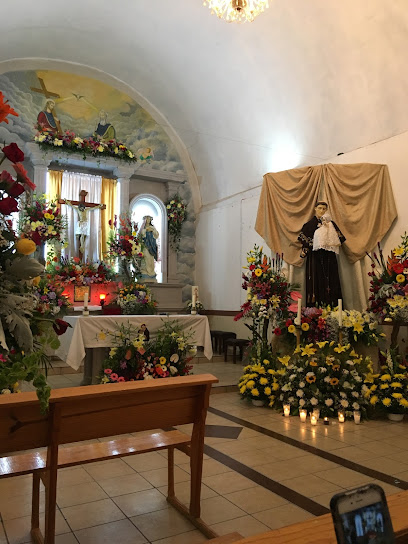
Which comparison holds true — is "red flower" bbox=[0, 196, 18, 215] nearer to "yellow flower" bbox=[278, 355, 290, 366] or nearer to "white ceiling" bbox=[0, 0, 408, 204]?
"yellow flower" bbox=[278, 355, 290, 366]

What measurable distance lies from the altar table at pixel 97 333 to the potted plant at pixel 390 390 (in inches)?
89.9

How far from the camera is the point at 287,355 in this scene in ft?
20.9

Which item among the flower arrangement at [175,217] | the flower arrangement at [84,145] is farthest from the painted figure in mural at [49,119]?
the flower arrangement at [175,217]

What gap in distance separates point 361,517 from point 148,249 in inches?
419

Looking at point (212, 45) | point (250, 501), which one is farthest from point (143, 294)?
point (250, 501)

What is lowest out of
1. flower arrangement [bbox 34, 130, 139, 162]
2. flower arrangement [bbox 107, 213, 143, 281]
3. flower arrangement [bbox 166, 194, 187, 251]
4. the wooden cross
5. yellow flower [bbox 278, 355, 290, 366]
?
yellow flower [bbox 278, 355, 290, 366]

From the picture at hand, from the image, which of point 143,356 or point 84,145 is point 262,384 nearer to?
point 143,356

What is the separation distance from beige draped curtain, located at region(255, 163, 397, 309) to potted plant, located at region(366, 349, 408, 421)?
1.84 metres

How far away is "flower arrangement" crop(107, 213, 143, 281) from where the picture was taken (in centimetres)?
1070

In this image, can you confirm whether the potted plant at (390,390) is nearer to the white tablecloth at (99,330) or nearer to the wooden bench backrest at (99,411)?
the white tablecloth at (99,330)

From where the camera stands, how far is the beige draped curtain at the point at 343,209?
284 inches

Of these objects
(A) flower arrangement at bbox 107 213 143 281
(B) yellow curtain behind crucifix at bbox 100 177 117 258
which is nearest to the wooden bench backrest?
(A) flower arrangement at bbox 107 213 143 281

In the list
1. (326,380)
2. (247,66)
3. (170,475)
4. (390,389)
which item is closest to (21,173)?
(170,475)

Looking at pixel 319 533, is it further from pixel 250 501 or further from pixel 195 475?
pixel 250 501
